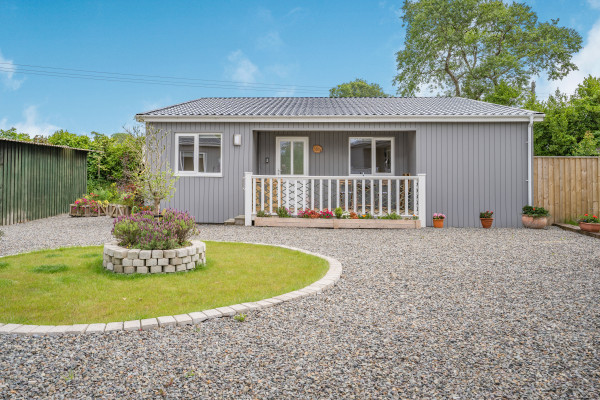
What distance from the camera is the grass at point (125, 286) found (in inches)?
129

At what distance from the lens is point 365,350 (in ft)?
8.36

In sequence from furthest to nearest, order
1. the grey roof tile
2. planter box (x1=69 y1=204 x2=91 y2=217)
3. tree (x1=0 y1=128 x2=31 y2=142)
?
1. tree (x1=0 y1=128 x2=31 y2=142)
2. planter box (x1=69 y1=204 x2=91 y2=217)
3. the grey roof tile

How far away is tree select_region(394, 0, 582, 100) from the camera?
73.3 ft

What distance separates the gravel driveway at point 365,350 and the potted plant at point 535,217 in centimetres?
562

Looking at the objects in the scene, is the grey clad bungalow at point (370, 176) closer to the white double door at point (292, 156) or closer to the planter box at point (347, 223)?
the planter box at point (347, 223)

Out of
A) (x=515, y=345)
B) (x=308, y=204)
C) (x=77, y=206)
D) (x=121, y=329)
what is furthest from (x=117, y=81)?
(x=515, y=345)

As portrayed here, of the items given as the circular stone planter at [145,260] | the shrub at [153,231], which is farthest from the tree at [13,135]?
the circular stone planter at [145,260]

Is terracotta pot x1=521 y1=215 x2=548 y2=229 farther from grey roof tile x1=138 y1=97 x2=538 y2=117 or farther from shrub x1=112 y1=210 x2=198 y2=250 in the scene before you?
shrub x1=112 y1=210 x2=198 y2=250

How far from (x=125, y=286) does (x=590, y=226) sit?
9.43m

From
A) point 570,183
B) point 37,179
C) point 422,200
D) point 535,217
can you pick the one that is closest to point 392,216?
point 422,200

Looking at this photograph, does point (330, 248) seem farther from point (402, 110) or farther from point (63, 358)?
point (402, 110)

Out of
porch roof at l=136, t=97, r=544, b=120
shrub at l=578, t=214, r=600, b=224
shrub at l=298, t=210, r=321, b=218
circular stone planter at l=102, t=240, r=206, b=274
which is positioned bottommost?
→ circular stone planter at l=102, t=240, r=206, b=274

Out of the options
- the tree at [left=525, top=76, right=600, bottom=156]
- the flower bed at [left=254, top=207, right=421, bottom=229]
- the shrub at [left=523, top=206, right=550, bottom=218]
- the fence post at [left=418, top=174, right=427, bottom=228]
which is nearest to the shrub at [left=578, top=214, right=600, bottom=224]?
the shrub at [left=523, top=206, right=550, bottom=218]

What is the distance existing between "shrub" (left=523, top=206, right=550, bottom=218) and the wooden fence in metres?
0.67
